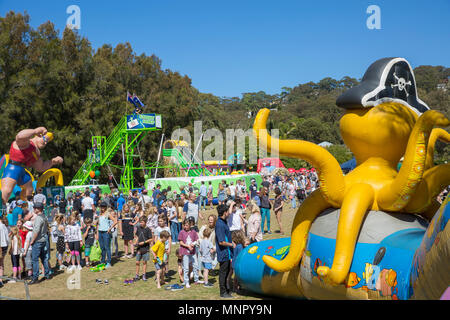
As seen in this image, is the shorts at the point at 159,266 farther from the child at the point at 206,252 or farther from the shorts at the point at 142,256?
the child at the point at 206,252

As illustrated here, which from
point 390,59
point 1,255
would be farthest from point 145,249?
point 390,59

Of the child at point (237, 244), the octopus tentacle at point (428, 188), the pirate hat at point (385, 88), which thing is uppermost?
the pirate hat at point (385, 88)

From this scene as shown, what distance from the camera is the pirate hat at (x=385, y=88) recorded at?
5.52 meters

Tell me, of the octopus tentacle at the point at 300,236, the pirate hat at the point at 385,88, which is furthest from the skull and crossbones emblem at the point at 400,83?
the octopus tentacle at the point at 300,236

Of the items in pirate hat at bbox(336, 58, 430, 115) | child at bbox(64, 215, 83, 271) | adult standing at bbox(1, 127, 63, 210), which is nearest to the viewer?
pirate hat at bbox(336, 58, 430, 115)

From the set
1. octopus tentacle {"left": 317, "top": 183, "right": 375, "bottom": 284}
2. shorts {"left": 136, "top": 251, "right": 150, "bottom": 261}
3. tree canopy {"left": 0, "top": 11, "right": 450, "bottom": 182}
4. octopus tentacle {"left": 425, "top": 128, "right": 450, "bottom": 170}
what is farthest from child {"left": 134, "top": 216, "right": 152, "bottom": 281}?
tree canopy {"left": 0, "top": 11, "right": 450, "bottom": 182}

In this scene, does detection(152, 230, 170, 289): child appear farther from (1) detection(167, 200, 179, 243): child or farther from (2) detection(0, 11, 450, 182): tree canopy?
(2) detection(0, 11, 450, 182): tree canopy

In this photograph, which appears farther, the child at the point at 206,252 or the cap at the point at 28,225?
the cap at the point at 28,225

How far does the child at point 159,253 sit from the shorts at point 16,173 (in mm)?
11307

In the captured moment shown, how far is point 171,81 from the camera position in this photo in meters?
51.9

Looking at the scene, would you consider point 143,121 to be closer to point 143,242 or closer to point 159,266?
point 143,242

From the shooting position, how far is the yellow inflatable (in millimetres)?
4926

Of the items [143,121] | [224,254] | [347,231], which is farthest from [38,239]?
[143,121]

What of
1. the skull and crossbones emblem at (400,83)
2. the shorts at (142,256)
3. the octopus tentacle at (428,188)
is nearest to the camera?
the octopus tentacle at (428,188)
